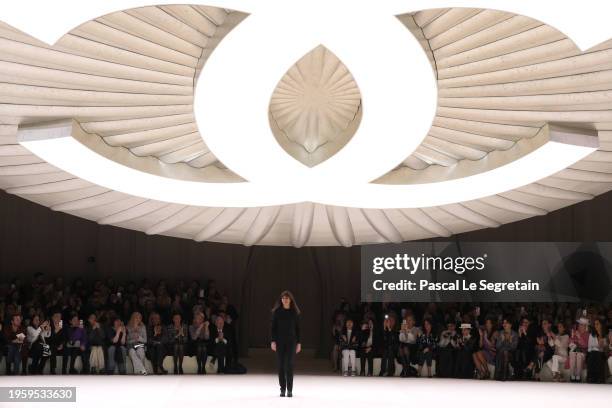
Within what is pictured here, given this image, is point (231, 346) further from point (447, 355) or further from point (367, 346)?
point (447, 355)

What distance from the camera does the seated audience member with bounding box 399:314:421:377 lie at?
15594mm

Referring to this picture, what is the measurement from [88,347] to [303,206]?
4.57 meters

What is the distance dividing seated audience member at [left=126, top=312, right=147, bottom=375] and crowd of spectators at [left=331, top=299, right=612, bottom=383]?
11.8 ft

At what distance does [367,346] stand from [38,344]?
5.81 m

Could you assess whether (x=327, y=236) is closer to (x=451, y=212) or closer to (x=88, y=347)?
(x=451, y=212)

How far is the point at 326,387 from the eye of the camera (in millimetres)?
13242

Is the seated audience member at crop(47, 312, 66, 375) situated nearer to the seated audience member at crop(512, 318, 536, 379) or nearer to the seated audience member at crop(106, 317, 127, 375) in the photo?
the seated audience member at crop(106, 317, 127, 375)

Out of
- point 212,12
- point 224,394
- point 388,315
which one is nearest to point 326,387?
point 224,394

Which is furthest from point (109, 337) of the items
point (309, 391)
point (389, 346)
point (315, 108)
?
point (315, 108)

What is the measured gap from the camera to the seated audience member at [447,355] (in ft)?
50.8

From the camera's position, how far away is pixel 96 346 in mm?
15359

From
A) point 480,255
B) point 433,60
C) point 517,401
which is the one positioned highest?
point 433,60

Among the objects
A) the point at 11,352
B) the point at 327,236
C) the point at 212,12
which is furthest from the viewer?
Result: the point at 327,236

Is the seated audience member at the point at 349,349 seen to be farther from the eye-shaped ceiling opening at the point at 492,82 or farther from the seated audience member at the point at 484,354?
the eye-shaped ceiling opening at the point at 492,82
